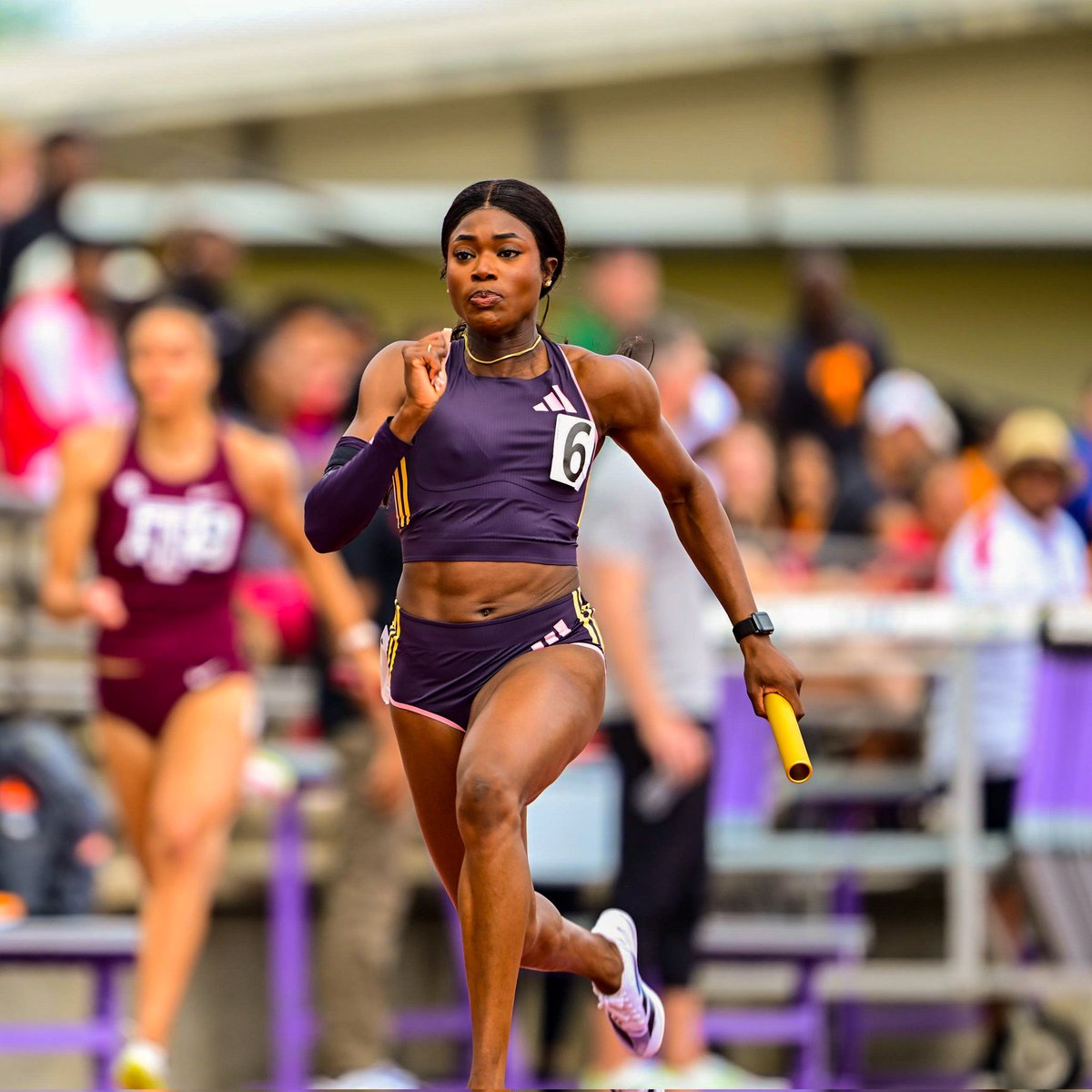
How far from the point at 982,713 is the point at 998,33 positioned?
1034cm

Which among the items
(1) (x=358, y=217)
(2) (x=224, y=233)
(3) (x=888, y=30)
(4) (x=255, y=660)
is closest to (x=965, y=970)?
(4) (x=255, y=660)

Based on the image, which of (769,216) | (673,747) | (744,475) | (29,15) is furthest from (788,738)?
(29,15)

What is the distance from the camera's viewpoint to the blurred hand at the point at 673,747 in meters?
7.15

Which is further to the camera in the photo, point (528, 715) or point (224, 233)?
point (224, 233)

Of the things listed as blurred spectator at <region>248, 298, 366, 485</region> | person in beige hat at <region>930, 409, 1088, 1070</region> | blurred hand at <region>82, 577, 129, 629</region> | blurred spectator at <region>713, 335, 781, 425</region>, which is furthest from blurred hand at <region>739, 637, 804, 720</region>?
blurred spectator at <region>713, 335, 781, 425</region>

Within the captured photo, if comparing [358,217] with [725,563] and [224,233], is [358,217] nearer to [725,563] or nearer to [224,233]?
[224,233]

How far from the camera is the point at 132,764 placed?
282 inches

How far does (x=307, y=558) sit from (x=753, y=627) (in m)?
2.89

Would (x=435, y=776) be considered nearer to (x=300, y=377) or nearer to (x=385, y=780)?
(x=385, y=780)

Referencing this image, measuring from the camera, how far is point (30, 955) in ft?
23.2

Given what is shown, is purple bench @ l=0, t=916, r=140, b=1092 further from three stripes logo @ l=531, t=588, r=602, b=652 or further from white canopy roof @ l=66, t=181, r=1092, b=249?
white canopy roof @ l=66, t=181, r=1092, b=249

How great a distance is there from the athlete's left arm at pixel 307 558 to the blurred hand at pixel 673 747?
0.90 meters

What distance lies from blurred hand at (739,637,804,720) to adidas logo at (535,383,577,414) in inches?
24.6

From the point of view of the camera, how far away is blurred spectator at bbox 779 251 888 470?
12.7 m
